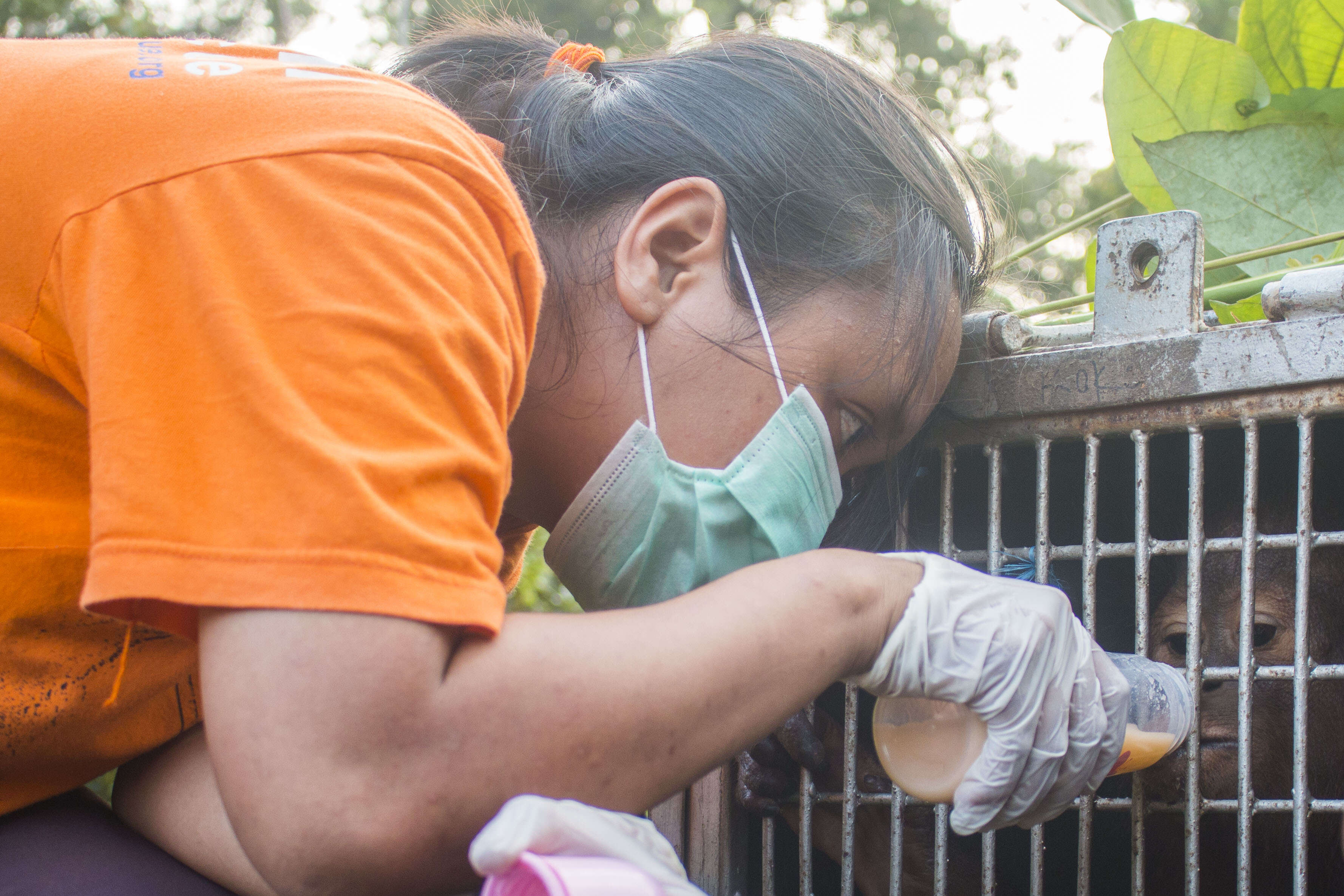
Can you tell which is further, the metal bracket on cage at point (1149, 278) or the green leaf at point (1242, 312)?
the green leaf at point (1242, 312)

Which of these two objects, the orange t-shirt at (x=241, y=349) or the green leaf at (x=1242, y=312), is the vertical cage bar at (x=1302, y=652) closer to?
the green leaf at (x=1242, y=312)

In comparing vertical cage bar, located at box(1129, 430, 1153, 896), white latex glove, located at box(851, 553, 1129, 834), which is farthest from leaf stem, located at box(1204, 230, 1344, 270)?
white latex glove, located at box(851, 553, 1129, 834)

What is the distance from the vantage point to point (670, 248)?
4.35 ft

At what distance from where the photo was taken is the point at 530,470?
140 cm

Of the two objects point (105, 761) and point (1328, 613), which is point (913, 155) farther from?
point (105, 761)

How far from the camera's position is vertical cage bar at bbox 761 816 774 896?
165 centimetres

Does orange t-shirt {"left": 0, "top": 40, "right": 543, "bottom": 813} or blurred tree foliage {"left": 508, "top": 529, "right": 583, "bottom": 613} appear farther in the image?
blurred tree foliage {"left": 508, "top": 529, "right": 583, "bottom": 613}

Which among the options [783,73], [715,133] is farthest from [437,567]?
[783,73]

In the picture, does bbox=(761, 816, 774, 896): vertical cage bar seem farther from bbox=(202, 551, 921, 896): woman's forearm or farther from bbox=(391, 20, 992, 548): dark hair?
bbox=(202, 551, 921, 896): woman's forearm

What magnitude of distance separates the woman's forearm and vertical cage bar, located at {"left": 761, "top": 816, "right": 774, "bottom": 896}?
2.42 feet

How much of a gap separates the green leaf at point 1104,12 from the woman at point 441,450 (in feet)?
2.45

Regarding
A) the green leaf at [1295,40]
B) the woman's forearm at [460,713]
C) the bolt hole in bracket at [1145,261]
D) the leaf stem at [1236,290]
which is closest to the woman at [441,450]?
the woman's forearm at [460,713]

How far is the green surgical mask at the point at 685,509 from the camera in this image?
4.25ft

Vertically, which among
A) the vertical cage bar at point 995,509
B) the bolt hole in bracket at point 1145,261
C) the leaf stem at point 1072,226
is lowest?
the vertical cage bar at point 995,509
